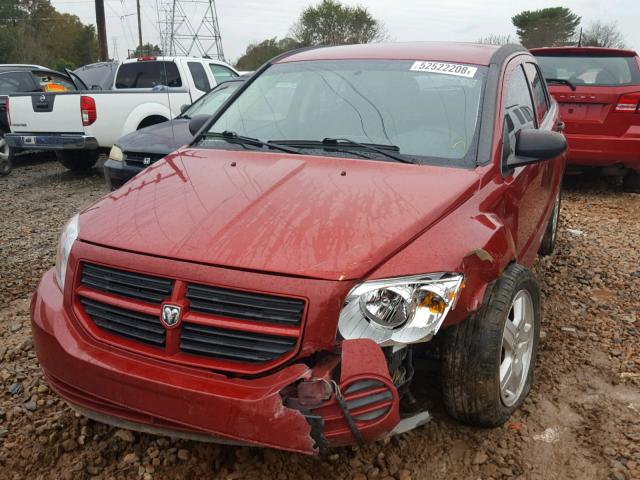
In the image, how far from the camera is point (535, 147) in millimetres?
2932

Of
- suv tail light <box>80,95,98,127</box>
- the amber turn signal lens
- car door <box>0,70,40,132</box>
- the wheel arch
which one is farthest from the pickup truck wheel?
car door <box>0,70,40,132</box>

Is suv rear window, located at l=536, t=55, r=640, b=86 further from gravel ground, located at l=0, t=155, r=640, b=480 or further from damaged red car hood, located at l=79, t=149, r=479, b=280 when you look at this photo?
damaged red car hood, located at l=79, t=149, r=479, b=280

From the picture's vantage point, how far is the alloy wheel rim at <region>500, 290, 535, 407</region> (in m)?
2.62

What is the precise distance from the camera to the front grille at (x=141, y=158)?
6.41 metres

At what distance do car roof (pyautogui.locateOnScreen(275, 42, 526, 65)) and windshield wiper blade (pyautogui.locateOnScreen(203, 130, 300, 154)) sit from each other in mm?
744

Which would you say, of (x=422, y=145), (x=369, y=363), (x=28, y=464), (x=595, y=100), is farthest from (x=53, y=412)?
(x=595, y=100)

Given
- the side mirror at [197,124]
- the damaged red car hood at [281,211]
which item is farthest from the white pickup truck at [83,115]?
the damaged red car hood at [281,211]

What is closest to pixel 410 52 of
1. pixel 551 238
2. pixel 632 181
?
pixel 551 238

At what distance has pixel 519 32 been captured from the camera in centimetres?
5019

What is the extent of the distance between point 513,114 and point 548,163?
71 cm

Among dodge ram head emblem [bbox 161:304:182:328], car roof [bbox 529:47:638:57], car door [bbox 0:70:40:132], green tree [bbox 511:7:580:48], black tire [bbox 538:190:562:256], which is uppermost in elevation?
green tree [bbox 511:7:580:48]

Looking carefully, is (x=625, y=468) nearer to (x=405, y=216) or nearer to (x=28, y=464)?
(x=405, y=216)

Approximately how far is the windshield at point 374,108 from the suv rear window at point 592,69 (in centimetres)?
438

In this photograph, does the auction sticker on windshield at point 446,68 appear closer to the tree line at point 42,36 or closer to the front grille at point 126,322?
the front grille at point 126,322
